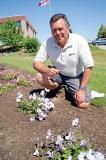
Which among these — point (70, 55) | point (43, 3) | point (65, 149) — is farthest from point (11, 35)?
point (65, 149)

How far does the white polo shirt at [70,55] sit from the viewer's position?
21.1 feet

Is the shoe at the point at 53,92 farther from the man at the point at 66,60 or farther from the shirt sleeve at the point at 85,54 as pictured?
the shirt sleeve at the point at 85,54

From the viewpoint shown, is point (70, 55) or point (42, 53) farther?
point (42, 53)

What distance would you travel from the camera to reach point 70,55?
261 inches

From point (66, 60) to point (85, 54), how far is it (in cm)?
48

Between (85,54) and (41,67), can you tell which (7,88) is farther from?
(85,54)

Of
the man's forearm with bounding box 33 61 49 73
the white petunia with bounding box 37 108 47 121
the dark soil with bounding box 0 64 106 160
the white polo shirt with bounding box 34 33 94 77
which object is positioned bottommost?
the dark soil with bounding box 0 64 106 160

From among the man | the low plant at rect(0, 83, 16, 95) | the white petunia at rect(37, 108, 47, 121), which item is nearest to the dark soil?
the white petunia at rect(37, 108, 47, 121)

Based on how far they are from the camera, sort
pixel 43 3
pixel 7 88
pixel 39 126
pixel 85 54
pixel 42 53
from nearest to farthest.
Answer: pixel 39 126
pixel 85 54
pixel 42 53
pixel 7 88
pixel 43 3

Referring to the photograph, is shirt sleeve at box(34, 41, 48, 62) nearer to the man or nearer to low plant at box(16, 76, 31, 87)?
the man

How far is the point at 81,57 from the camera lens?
6488 millimetres

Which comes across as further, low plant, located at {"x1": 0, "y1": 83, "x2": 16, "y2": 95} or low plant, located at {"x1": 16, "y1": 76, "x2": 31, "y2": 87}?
low plant, located at {"x1": 16, "y1": 76, "x2": 31, "y2": 87}

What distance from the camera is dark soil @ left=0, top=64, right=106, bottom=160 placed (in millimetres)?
5023

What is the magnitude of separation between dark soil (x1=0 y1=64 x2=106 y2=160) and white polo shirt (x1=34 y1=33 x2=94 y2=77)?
746 millimetres
